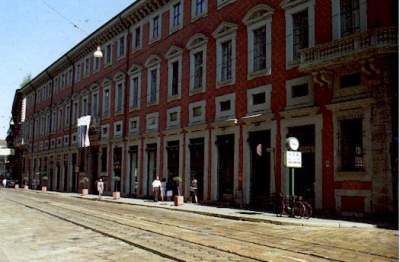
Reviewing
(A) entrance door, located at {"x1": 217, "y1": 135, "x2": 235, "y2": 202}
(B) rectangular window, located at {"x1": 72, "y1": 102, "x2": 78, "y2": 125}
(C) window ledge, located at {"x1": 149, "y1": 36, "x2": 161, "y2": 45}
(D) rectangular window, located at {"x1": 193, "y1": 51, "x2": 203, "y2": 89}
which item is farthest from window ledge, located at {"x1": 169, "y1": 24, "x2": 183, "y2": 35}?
(B) rectangular window, located at {"x1": 72, "y1": 102, "x2": 78, "y2": 125}

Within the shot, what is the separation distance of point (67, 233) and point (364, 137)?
10992 mm

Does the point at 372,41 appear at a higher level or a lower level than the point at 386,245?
higher

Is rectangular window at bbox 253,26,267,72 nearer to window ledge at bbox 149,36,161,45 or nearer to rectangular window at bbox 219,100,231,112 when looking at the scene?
rectangular window at bbox 219,100,231,112

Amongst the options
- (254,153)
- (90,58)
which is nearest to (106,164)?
(90,58)

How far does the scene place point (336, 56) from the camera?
59.8ft

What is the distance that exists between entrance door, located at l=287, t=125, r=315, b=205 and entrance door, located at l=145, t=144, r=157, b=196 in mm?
13368

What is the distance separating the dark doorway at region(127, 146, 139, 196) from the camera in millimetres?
35281

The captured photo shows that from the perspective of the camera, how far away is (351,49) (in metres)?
17.7

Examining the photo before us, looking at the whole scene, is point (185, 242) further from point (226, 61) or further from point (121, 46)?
point (121, 46)

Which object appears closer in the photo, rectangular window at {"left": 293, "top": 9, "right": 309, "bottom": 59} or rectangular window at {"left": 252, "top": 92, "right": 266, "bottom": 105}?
rectangular window at {"left": 293, "top": 9, "right": 309, "bottom": 59}

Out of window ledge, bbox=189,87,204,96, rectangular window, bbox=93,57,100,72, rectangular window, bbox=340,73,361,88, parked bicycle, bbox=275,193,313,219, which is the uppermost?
rectangular window, bbox=93,57,100,72

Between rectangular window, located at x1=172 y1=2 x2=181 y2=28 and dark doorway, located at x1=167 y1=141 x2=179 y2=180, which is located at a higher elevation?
rectangular window, located at x1=172 y1=2 x2=181 y2=28

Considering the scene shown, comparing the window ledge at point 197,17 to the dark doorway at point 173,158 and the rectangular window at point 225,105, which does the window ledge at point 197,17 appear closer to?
the rectangular window at point 225,105

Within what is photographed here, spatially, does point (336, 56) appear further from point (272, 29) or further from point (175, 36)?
point (175, 36)
